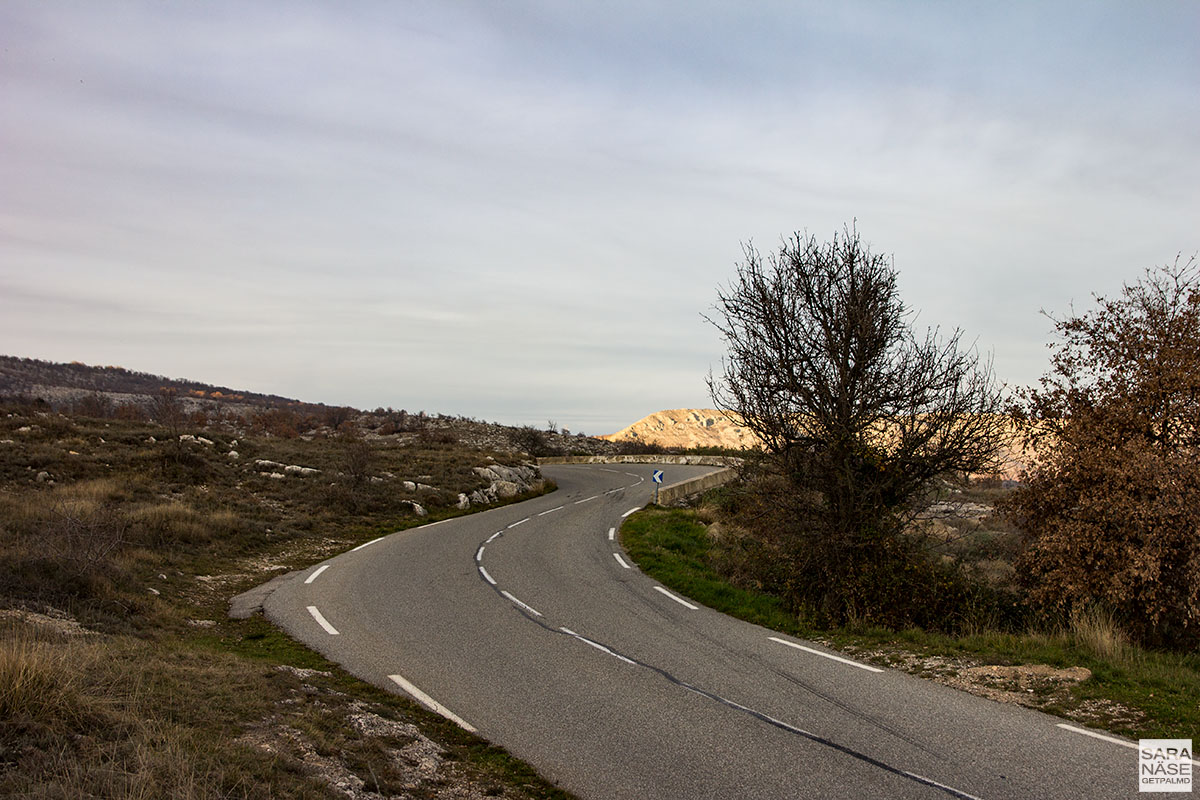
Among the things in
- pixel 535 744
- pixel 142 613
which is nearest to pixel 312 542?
pixel 142 613

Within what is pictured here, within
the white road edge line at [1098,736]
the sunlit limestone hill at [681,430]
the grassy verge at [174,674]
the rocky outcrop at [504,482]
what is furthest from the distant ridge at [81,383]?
the white road edge line at [1098,736]

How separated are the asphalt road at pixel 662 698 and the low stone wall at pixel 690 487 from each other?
48.2 ft

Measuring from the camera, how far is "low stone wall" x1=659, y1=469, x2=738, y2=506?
29703 mm

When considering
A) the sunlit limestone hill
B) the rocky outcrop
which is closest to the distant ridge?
the sunlit limestone hill

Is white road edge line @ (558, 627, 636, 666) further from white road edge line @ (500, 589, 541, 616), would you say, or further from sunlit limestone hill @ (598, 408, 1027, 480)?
sunlit limestone hill @ (598, 408, 1027, 480)

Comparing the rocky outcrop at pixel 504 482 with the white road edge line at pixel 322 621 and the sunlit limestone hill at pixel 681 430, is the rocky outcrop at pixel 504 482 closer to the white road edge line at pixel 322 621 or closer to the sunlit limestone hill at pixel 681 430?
the white road edge line at pixel 322 621

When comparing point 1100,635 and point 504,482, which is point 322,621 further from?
point 504,482

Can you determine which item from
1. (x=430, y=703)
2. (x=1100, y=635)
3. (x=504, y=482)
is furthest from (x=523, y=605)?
(x=504, y=482)

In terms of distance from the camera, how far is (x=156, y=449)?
2561cm

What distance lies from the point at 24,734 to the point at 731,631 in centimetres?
900

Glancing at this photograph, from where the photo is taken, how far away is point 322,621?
11.4 meters

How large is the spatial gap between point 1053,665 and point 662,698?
212 inches

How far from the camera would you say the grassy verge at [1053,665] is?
24.4ft

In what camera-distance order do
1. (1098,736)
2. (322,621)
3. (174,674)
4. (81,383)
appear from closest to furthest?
(1098,736) → (174,674) → (322,621) → (81,383)
